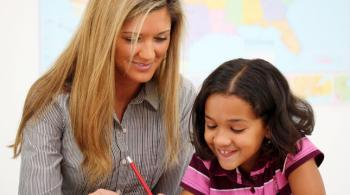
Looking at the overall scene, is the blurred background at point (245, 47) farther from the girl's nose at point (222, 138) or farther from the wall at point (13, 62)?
the girl's nose at point (222, 138)

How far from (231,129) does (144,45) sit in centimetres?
29

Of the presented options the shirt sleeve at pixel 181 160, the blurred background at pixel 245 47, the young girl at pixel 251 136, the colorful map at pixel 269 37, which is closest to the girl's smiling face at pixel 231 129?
the young girl at pixel 251 136

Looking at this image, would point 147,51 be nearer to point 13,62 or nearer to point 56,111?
point 56,111

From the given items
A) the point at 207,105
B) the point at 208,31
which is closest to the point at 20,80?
the point at 208,31

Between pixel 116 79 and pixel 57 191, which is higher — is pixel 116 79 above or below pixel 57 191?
above

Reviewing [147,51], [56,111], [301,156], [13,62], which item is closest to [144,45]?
[147,51]

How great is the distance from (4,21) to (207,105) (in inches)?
46.5

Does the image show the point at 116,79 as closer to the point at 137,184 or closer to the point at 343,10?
the point at 137,184

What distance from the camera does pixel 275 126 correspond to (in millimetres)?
1020

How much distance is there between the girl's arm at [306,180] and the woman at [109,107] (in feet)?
1.17

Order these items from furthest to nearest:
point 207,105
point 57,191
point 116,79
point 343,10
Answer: point 343,10 < point 116,79 < point 57,191 < point 207,105

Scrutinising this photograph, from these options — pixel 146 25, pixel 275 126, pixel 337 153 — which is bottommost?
pixel 337 153

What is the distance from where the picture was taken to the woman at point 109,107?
43.9 inches

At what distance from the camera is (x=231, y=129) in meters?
0.98
